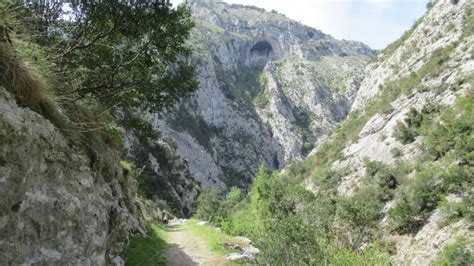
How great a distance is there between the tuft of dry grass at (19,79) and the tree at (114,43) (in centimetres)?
174

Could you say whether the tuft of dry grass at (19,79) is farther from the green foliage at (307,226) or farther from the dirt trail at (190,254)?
the green foliage at (307,226)

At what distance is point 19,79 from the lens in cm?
742

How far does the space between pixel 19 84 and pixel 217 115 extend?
135m

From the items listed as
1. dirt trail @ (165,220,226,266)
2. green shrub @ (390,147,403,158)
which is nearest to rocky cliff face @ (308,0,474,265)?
green shrub @ (390,147,403,158)

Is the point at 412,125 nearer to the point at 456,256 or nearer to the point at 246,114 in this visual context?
the point at 456,256

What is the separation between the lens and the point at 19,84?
7391 mm

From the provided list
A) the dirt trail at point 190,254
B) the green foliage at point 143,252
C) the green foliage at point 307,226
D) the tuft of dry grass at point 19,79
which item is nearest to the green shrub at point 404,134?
the green foliage at point 307,226

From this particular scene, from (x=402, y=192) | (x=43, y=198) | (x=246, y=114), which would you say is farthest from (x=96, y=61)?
(x=246, y=114)

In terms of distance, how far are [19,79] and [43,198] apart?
2303 millimetres

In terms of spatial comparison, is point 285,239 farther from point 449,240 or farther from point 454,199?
point 454,199

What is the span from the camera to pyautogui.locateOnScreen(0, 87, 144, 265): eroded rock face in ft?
21.0

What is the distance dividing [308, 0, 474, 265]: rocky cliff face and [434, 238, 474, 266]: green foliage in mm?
2358

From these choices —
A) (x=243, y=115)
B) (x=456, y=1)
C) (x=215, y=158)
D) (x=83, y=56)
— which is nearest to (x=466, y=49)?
(x=456, y=1)

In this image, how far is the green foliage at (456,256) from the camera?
29.0 m
